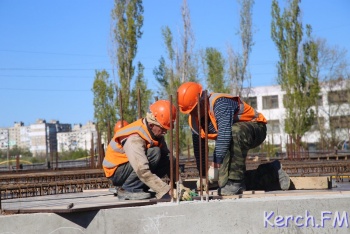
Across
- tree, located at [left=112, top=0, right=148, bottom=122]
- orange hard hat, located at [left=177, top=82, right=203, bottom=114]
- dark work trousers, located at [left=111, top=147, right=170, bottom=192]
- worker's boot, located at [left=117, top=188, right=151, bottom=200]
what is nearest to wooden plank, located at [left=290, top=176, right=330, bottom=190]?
orange hard hat, located at [left=177, top=82, right=203, bottom=114]

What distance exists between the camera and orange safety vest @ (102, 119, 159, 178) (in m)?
6.60

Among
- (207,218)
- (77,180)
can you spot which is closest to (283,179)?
(207,218)

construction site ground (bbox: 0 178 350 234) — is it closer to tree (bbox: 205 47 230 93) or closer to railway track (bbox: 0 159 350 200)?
railway track (bbox: 0 159 350 200)

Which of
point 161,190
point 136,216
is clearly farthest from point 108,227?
point 161,190

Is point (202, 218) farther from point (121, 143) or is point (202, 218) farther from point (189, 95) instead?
point (189, 95)

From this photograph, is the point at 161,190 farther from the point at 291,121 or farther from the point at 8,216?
the point at 291,121

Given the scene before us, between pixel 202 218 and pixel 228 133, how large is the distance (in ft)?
3.85

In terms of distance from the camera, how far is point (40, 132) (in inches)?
4395

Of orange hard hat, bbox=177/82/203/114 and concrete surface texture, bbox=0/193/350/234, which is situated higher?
orange hard hat, bbox=177/82/203/114

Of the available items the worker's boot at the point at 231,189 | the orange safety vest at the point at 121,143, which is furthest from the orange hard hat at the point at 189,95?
the worker's boot at the point at 231,189

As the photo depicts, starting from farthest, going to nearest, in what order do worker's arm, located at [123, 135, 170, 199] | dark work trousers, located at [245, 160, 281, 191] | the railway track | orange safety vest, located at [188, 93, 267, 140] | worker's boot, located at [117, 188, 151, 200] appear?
the railway track
dark work trousers, located at [245, 160, 281, 191]
orange safety vest, located at [188, 93, 267, 140]
worker's boot, located at [117, 188, 151, 200]
worker's arm, located at [123, 135, 170, 199]

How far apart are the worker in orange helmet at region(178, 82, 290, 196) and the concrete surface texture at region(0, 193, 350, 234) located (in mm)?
889

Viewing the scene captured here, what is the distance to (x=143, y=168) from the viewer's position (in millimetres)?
6352

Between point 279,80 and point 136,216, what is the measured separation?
33.9 metres
